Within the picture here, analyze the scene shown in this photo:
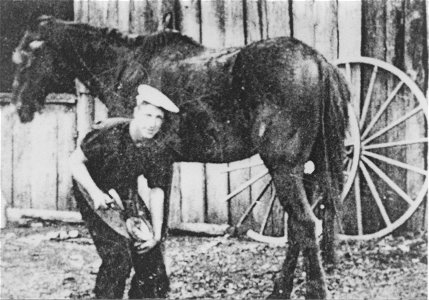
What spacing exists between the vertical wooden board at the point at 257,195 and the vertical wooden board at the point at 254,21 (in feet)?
2.31

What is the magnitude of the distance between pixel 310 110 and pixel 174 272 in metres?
1.21

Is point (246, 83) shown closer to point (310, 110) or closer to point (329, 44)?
point (310, 110)

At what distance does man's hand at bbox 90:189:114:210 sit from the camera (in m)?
2.81

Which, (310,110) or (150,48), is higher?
(150,48)

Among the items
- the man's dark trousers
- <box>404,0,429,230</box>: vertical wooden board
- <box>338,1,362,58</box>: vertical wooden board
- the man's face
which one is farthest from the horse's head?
<box>404,0,429,230</box>: vertical wooden board

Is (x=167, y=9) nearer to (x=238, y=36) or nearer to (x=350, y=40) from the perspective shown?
(x=238, y=36)

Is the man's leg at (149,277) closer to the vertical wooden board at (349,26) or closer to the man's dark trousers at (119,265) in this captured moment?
the man's dark trousers at (119,265)

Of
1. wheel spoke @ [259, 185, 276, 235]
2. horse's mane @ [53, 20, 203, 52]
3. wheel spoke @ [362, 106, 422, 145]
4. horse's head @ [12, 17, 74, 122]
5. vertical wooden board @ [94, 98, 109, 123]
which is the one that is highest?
horse's mane @ [53, 20, 203, 52]

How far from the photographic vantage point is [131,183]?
293 centimetres

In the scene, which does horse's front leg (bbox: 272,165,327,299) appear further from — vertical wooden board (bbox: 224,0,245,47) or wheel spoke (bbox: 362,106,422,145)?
vertical wooden board (bbox: 224,0,245,47)

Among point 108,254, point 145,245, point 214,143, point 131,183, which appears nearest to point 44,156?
point 131,183

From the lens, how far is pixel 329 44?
298cm

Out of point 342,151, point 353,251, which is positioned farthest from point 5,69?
point 353,251

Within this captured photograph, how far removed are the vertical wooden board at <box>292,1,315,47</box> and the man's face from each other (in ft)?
3.01
